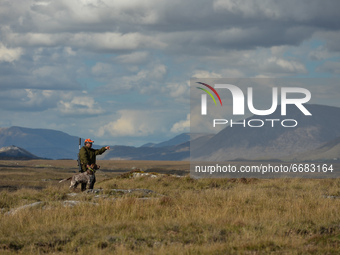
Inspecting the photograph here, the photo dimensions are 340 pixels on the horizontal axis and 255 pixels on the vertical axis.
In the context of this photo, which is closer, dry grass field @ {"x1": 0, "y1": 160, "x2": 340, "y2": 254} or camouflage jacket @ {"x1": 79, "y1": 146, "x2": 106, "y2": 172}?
dry grass field @ {"x1": 0, "y1": 160, "x2": 340, "y2": 254}

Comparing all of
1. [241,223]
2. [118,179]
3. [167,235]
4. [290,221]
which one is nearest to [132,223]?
[167,235]

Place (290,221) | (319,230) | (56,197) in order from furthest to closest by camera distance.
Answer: (56,197)
(290,221)
(319,230)

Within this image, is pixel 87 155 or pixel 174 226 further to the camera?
pixel 87 155

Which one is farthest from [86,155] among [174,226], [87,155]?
[174,226]

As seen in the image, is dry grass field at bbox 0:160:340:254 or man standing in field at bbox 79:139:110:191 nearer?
dry grass field at bbox 0:160:340:254

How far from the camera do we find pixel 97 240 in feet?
39.4

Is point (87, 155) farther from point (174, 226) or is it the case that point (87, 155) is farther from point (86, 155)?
point (174, 226)

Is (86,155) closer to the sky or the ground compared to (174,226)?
closer to the sky

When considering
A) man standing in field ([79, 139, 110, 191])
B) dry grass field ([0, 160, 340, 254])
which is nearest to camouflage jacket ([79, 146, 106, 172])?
man standing in field ([79, 139, 110, 191])

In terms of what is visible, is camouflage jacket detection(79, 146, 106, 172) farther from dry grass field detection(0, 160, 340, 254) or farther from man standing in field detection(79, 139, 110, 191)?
dry grass field detection(0, 160, 340, 254)

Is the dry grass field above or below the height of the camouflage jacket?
below

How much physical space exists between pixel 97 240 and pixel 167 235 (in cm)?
158

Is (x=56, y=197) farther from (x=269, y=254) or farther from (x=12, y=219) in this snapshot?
(x=269, y=254)

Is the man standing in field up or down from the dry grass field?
up
